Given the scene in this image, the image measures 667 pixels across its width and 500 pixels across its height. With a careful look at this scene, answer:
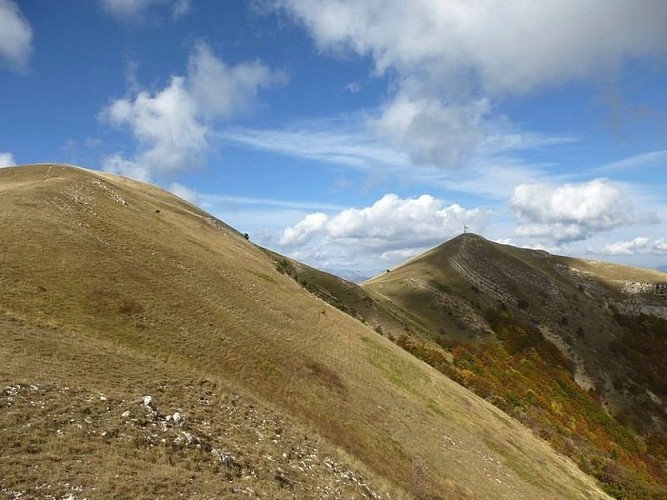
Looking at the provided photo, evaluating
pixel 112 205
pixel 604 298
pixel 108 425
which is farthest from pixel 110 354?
pixel 604 298

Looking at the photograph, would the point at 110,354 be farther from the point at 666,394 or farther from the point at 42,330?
the point at 666,394

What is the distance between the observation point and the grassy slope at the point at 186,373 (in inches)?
739

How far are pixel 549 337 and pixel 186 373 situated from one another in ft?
353

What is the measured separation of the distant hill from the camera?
70.4 metres

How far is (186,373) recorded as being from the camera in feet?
90.5

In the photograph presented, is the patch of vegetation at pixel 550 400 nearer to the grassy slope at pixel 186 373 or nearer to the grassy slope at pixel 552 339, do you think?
the grassy slope at pixel 552 339

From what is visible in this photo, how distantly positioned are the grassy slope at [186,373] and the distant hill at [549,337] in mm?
16878

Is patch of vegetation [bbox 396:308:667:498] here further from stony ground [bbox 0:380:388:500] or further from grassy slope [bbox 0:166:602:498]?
stony ground [bbox 0:380:388:500]

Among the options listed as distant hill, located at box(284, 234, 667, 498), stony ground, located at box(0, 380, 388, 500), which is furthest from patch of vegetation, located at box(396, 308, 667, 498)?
stony ground, located at box(0, 380, 388, 500)

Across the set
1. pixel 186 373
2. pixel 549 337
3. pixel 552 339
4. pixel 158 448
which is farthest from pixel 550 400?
pixel 158 448

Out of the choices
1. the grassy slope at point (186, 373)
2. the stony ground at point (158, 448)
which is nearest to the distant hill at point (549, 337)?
the grassy slope at point (186, 373)

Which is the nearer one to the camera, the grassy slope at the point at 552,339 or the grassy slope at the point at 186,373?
the grassy slope at the point at 186,373

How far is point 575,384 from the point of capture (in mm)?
97812

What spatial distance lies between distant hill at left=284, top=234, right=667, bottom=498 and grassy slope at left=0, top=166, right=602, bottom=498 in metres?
16.9
